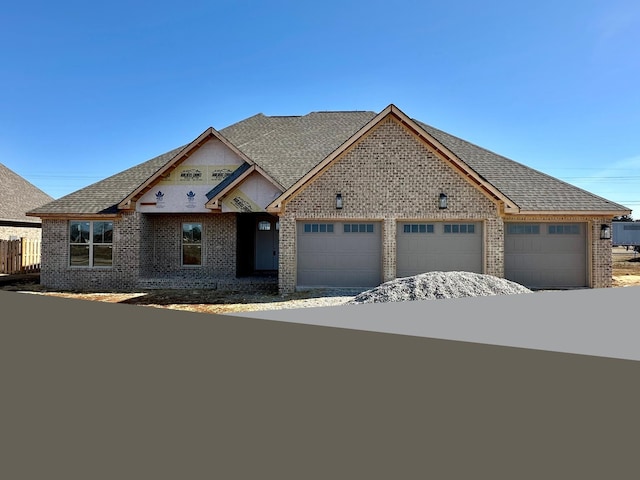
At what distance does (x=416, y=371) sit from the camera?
5383mm

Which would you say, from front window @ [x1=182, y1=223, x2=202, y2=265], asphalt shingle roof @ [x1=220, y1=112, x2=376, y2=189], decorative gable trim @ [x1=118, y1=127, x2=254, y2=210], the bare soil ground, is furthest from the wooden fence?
asphalt shingle roof @ [x1=220, y1=112, x2=376, y2=189]

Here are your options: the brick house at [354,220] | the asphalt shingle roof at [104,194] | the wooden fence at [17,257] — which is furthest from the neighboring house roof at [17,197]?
the brick house at [354,220]

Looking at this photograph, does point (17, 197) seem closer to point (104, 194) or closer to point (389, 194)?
point (104, 194)

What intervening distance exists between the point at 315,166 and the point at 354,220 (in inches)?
99.7

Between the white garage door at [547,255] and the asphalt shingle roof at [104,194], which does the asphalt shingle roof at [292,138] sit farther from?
the white garage door at [547,255]

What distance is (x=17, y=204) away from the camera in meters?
27.1

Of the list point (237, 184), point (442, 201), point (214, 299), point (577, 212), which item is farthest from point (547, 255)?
point (214, 299)

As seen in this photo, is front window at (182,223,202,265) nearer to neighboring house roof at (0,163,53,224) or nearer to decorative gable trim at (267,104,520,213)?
decorative gable trim at (267,104,520,213)

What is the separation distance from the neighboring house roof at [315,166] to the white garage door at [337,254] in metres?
2.07

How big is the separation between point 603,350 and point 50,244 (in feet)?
64.3

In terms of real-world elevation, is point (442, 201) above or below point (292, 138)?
below

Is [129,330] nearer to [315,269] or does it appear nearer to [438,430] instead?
[438,430]

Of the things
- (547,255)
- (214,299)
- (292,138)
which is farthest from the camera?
(292,138)

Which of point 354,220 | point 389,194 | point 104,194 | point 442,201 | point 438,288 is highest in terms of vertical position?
point 104,194
